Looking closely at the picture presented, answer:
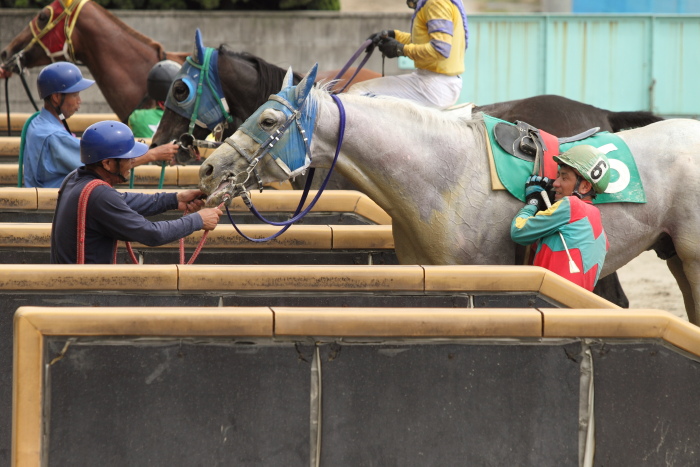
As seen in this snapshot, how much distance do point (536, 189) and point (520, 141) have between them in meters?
0.33

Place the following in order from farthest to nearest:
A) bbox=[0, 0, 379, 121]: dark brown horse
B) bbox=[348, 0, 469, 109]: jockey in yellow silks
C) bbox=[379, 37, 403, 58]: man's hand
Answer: bbox=[0, 0, 379, 121]: dark brown horse < bbox=[379, 37, 403, 58]: man's hand < bbox=[348, 0, 469, 109]: jockey in yellow silks

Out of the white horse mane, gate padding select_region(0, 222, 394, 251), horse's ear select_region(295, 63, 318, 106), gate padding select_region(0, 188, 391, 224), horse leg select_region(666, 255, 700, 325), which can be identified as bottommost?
horse leg select_region(666, 255, 700, 325)

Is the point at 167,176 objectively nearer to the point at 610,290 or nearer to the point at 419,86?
the point at 419,86

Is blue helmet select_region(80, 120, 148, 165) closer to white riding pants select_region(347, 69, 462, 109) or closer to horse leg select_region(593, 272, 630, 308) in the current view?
white riding pants select_region(347, 69, 462, 109)

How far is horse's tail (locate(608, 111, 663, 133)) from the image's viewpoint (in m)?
7.93

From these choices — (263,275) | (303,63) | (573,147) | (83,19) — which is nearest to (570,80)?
(303,63)

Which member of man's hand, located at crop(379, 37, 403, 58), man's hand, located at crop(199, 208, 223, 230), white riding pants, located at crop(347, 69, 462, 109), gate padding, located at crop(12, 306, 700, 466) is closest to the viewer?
gate padding, located at crop(12, 306, 700, 466)

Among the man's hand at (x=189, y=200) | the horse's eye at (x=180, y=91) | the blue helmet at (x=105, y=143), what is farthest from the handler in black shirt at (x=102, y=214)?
the horse's eye at (x=180, y=91)

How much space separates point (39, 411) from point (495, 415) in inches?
65.5

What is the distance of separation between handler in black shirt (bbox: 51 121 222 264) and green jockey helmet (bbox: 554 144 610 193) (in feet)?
5.73

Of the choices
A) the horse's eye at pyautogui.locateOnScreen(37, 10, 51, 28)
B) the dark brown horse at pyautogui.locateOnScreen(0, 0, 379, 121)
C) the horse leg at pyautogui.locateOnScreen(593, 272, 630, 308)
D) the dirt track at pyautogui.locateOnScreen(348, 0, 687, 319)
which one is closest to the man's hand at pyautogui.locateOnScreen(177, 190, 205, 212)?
the horse leg at pyautogui.locateOnScreen(593, 272, 630, 308)

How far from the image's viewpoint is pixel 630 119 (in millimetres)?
7969

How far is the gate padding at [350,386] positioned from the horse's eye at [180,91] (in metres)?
4.04

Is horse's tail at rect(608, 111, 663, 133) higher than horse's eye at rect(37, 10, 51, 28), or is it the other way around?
horse's eye at rect(37, 10, 51, 28)
